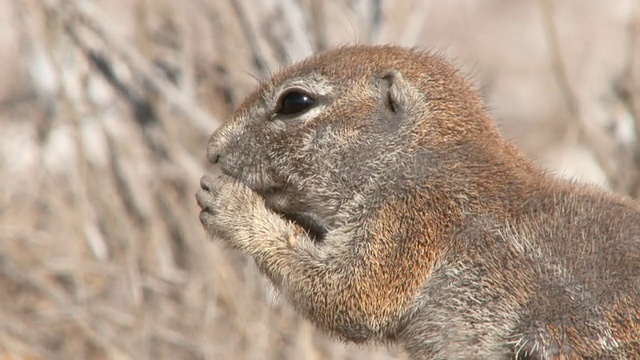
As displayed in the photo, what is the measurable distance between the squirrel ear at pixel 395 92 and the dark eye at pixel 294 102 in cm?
25

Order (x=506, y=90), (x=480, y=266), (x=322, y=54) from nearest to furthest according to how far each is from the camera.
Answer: (x=480, y=266) → (x=322, y=54) → (x=506, y=90)

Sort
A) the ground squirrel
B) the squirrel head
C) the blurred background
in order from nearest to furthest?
the ground squirrel, the squirrel head, the blurred background

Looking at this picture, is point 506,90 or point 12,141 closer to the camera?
point 12,141

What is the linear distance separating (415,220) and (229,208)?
0.63m

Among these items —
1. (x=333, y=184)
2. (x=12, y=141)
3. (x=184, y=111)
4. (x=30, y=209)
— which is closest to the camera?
(x=333, y=184)

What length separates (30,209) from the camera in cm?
682

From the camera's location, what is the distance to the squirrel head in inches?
144

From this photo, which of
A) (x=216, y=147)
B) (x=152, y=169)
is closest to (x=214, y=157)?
(x=216, y=147)

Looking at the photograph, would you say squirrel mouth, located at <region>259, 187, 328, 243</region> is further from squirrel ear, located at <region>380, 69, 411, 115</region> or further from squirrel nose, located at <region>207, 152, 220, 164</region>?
squirrel ear, located at <region>380, 69, 411, 115</region>

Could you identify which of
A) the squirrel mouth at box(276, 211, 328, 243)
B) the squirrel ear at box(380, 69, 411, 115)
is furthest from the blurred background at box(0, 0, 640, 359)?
the squirrel ear at box(380, 69, 411, 115)

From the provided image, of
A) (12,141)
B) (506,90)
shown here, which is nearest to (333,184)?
(12,141)

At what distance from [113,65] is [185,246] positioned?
1.13 meters

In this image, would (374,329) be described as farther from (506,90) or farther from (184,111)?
(506,90)

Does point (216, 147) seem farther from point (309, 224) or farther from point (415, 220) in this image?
point (415, 220)
